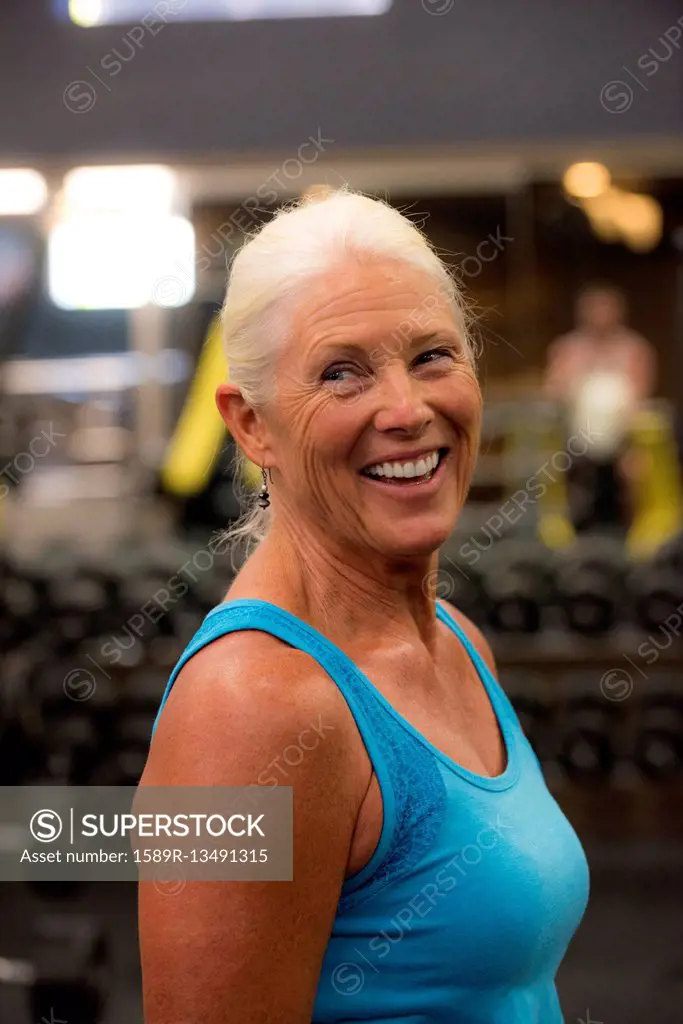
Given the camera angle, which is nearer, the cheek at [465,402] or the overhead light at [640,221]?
the cheek at [465,402]

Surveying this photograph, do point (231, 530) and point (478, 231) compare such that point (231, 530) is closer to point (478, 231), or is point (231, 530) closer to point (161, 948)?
point (161, 948)

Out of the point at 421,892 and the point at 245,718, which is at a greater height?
the point at 245,718

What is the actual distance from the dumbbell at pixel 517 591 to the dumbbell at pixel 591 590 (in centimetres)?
6

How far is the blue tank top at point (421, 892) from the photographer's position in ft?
3.01

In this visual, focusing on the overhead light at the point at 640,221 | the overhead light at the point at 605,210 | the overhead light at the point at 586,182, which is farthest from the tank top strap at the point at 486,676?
the overhead light at the point at 640,221

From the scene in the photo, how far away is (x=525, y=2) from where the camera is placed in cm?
352

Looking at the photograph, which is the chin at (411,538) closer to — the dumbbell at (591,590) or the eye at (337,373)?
the eye at (337,373)

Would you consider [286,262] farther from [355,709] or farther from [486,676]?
[486,676]

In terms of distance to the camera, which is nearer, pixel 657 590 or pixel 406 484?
pixel 406 484

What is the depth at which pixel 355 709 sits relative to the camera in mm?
919

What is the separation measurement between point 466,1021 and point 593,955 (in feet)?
7.48

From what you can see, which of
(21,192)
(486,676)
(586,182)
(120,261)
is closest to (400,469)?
(486,676)

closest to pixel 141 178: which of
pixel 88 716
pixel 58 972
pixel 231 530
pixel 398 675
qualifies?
pixel 88 716

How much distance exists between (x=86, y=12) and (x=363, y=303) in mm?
2968
